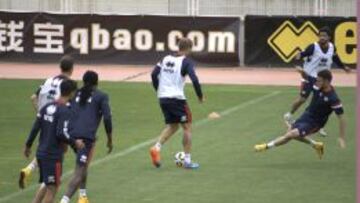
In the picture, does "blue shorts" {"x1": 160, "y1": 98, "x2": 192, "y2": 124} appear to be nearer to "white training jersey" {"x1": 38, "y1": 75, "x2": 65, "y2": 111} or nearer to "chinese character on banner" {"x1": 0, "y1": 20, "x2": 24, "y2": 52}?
"white training jersey" {"x1": 38, "y1": 75, "x2": 65, "y2": 111}

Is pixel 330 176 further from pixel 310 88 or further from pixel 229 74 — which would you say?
pixel 229 74

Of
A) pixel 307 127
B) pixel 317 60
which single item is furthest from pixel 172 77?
pixel 317 60

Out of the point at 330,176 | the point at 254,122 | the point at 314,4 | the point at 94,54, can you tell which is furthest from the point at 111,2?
the point at 330,176

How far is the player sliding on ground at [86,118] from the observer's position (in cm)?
1324

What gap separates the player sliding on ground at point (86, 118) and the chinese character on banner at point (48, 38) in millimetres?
25583

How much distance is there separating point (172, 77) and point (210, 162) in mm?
1694

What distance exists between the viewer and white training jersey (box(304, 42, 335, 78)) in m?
21.6

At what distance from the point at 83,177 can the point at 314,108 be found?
5207mm

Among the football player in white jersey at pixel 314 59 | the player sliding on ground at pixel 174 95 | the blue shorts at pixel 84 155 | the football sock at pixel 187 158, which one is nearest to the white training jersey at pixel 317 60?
the football player in white jersey at pixel 314 59

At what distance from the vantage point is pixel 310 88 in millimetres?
21750

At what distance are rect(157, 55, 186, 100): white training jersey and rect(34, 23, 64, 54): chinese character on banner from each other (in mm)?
22579

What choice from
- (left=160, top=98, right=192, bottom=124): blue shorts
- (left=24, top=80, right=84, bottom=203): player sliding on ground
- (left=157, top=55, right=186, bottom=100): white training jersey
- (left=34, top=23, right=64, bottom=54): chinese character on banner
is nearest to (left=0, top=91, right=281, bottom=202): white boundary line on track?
(left=160, top=98, right=192, bottom=124): blue shorts

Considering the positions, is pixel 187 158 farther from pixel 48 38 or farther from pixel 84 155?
pixel 48 38

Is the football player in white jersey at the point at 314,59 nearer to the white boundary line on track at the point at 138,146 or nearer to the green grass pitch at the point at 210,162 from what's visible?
the green grass pitch at the point at 210,162
